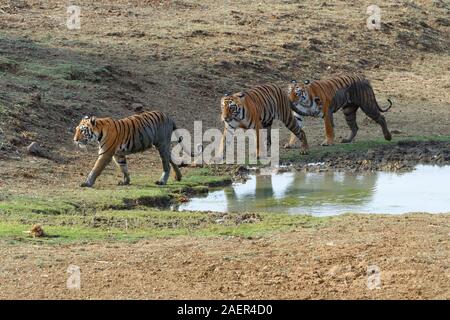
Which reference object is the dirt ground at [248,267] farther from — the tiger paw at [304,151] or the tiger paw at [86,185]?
the tiger paw at [304,151]

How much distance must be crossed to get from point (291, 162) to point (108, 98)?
322 cm

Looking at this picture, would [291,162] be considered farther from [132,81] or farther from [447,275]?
[447,275]

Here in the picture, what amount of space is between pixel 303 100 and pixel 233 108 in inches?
69.0

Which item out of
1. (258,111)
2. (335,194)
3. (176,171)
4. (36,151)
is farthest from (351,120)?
(36,151)

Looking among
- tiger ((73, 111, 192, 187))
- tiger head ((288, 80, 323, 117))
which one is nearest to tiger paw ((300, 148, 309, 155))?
tiger head ((288, 80, 323, 117))

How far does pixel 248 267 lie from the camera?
960cm

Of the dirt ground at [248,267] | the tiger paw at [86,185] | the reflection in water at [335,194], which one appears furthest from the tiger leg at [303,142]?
the dirt ground at [248,267]

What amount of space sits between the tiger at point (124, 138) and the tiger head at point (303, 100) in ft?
10.7

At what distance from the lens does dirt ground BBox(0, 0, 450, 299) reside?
9242 millimetres

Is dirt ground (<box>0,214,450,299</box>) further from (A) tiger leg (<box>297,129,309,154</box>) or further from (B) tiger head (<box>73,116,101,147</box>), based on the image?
(A) tiger leg (<box>297,129,309,154</box>)

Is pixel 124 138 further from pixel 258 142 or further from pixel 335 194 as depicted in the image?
pixel 258 142

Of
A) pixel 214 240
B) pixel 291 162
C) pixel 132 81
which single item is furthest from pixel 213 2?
pixel 214 240
